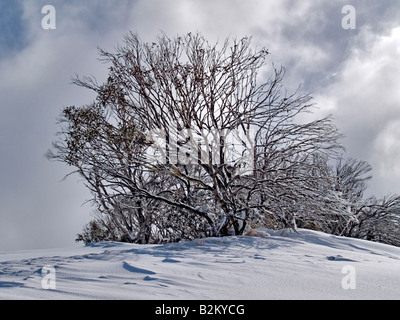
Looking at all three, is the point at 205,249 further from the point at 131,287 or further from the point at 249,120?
the point at 249,120

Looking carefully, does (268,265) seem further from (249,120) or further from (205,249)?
(249,120)

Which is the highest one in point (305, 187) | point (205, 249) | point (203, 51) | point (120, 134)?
point (203, 51)

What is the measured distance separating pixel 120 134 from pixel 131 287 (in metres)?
5.98

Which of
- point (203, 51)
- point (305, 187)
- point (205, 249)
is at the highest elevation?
point (203, 51)

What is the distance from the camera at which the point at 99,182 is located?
1131cm

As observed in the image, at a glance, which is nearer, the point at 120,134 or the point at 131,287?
the point at 131,287

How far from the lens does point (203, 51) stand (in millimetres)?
8836
